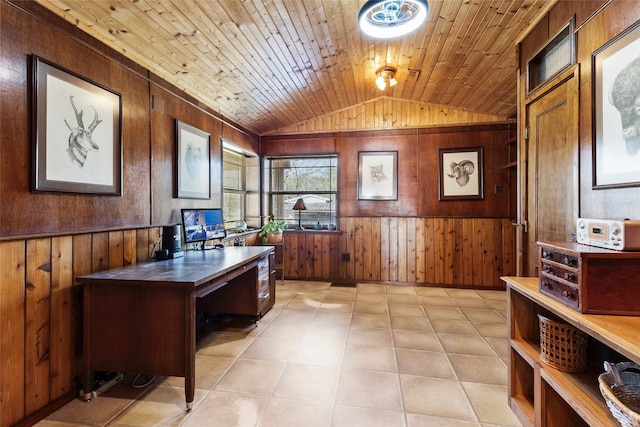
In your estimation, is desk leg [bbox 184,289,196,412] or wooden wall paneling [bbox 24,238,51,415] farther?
desk leg [bbox 184,289,196,412]

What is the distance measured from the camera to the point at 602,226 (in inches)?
48.0

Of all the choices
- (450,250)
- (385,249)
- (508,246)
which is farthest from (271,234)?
(508,246)

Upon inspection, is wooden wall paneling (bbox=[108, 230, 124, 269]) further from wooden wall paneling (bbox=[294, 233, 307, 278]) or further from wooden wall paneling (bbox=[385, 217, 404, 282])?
wooden wall paneling (bbox=[385, 217, 404, 282])

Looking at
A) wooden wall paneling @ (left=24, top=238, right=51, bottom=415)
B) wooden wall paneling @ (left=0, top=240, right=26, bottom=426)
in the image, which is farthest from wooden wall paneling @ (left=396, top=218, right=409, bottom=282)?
wooden wall paneling @ (left=0, top=240, right=26, bottom=426)

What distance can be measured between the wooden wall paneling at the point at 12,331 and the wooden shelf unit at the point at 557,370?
2.65m

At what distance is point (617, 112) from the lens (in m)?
1.50

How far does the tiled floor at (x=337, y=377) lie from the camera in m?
1.68

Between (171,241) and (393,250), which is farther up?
(171,241)

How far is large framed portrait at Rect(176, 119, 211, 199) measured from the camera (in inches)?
115

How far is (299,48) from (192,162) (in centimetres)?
162

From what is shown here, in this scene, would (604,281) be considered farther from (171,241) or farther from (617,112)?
(171,241)

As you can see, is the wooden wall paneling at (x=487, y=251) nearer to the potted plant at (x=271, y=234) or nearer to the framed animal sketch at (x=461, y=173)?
the framed animal sketch at (x=461, y=173)

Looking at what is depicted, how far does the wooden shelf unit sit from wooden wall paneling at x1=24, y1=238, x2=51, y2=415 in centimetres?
267

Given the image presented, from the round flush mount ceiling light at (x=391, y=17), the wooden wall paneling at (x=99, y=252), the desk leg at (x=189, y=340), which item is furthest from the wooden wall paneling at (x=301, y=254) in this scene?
the round flush mount ceiling light at (x=391, y=17)
